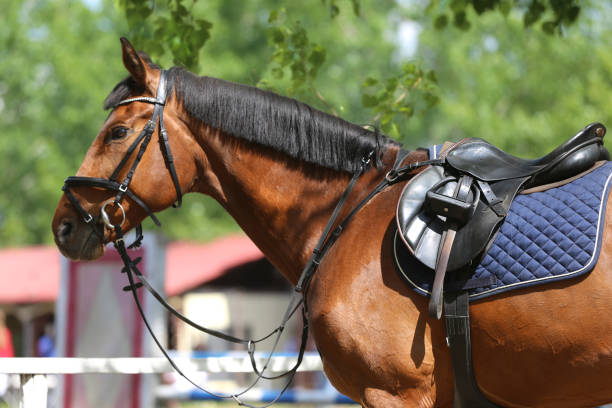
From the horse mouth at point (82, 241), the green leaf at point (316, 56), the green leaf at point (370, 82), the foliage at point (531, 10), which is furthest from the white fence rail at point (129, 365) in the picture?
the foliage at point (531, 10)

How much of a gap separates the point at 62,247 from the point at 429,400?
1925mm

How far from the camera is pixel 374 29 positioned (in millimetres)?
30172

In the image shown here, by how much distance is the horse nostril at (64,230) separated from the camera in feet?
11.1

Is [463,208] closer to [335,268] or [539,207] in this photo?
[539,207]

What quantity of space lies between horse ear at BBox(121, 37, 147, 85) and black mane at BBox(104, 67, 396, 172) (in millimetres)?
75

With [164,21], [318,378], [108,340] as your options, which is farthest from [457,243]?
[318,378]

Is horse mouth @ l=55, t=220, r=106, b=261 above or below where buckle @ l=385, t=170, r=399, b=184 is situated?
below

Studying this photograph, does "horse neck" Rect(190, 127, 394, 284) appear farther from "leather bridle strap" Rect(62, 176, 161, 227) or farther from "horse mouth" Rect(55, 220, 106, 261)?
"horse mouth" Rect(55, 220, 106, 261)

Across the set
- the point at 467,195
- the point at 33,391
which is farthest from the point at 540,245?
the point at 33,391

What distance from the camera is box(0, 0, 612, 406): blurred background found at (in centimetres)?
1773

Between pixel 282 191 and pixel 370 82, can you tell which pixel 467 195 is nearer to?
pixel 282 191

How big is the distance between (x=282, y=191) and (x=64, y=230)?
43.8 inches

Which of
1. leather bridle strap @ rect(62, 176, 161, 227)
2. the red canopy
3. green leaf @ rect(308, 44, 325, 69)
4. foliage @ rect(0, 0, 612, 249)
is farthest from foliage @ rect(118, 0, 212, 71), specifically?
foliage @ rect(0, 0, 612, 249)

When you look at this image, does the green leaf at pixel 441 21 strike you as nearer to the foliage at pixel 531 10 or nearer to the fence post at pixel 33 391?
the foliage at pixel 531 10
